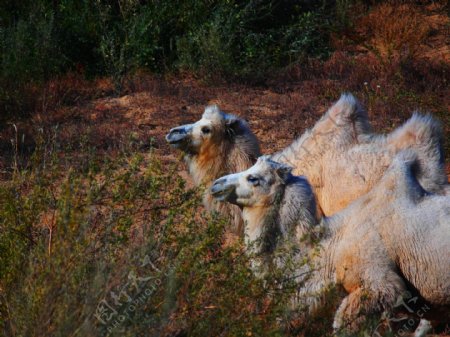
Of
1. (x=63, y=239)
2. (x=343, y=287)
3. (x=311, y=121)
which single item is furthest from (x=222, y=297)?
(x=311, y=121)

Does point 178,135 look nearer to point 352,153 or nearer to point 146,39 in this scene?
point 352,153

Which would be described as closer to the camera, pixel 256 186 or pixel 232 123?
pixel 256 186

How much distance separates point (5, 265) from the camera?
21.6ft

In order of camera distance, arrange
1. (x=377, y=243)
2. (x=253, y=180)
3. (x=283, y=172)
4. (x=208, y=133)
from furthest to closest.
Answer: (x=208, y=133), (x=253, y=180), (x=283, y=172), (x=377, y=243)

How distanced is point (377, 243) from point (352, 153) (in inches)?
78.5

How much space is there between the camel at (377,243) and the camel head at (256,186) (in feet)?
0.42

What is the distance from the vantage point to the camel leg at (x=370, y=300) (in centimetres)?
706

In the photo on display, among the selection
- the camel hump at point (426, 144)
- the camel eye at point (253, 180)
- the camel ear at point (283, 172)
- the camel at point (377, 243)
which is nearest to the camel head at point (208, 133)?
the camel hump at point (426, 144)

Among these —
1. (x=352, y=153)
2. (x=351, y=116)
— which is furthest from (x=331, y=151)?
(x=351, y=116)

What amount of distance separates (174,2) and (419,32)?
13.8 feet

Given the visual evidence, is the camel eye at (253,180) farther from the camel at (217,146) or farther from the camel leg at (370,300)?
the camel at (217,146)

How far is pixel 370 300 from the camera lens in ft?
23.3

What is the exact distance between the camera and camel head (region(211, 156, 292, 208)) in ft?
25.6

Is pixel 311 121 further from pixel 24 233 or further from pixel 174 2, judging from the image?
pixel 24 233
